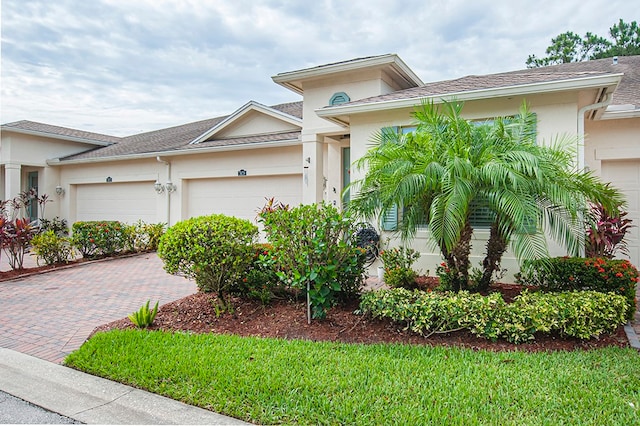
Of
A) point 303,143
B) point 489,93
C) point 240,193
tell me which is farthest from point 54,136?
point 489,93

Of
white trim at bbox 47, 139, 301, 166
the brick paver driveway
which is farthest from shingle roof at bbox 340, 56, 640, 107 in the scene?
the brick paver driveway

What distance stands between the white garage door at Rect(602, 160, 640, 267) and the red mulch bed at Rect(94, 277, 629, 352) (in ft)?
→ 14.6

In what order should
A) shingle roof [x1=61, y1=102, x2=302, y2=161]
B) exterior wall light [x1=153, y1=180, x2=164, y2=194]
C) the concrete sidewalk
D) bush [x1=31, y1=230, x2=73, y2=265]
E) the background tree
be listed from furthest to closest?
the background tree → exterior wall light [x1=153, y1=180, x2=164, y2=194] → shingle roof [x1=61, y1=102, x2=302, y2=161] → bush [x1=31, y1=230, x2=73, y2=265] → the concrete sidewalk

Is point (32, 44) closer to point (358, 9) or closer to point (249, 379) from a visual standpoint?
point (358, 9)

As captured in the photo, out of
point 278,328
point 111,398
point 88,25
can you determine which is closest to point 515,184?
point 278,328

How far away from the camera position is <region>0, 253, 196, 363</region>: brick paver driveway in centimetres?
503

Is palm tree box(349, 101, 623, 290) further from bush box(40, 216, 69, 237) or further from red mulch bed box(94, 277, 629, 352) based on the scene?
bush box(40, 216, 69, 237)

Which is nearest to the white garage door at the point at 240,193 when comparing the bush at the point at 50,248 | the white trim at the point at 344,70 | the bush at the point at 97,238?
the bush at the point at 97,238

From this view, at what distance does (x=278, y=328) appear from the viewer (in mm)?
5156

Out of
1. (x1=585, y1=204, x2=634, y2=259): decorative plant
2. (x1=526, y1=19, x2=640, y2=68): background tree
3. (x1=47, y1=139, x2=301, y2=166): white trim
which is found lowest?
(x1=585, y1=204, x2=634, y2=259): decorative plant

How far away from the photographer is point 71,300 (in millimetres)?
7027

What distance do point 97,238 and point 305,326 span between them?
882 cm

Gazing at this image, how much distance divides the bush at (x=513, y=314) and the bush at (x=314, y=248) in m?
0.78

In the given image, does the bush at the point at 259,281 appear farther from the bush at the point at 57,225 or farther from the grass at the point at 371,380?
the bush at the point at 57,225
